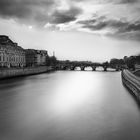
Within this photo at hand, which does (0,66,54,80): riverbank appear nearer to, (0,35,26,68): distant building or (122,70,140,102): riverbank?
(0,35,26,68): distant building

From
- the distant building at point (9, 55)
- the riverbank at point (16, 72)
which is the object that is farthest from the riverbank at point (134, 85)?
the distant building at point (9, 55)

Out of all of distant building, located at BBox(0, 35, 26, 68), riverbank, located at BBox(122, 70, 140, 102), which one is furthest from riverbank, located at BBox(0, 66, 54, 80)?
riverbank, located at BBox(122, 70, 140, 102)

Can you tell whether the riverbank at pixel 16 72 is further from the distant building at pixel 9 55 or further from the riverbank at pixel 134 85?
the riverbank at pixel 134 85

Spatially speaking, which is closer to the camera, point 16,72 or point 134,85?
point 134,85

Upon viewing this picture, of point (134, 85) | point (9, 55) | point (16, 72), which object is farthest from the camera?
point (9, 55)

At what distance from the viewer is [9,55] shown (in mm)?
46875

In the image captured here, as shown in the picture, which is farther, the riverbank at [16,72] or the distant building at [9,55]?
the distant building at [9,55]

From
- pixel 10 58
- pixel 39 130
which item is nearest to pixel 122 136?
pixel 39 130

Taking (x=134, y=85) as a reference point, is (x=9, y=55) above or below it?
above

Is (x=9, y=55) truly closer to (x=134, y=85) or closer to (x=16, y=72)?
(x=16, y=72)

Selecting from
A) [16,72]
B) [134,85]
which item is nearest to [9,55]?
[16,72]

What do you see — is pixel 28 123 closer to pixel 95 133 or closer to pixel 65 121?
pixel 65 121

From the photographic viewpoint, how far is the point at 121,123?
9.73 meters

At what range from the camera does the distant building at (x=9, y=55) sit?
4348 centimetres
